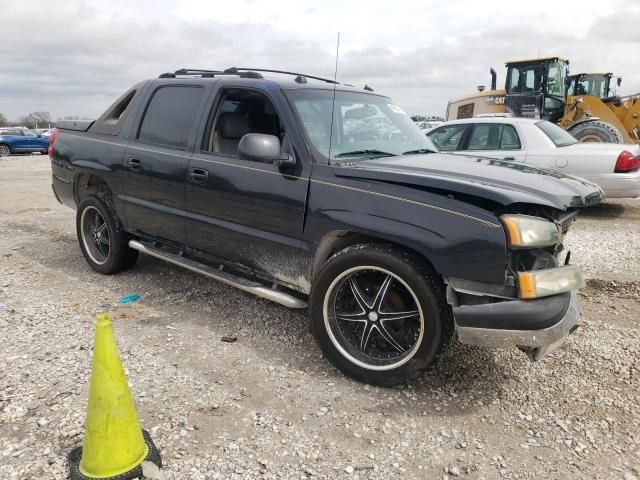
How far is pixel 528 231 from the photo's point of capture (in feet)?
8.71

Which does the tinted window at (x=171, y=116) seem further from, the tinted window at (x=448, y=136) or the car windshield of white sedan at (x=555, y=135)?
the car windshield of white sedan at (x=555, y=135)

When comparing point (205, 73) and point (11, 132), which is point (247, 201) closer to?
point (205, 73)

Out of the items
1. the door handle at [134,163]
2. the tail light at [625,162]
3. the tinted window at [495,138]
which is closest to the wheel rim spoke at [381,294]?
the door handle at [134,163]

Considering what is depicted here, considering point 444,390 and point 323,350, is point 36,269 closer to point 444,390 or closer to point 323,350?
point 323,350

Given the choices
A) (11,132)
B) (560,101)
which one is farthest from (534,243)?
(11,132)

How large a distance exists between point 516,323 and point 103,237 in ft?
13.6

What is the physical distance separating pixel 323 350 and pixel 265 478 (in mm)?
1055

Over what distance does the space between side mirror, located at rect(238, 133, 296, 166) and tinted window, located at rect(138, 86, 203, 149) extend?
3.41 ft

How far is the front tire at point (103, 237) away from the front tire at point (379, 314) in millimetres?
2587

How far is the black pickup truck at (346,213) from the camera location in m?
2.72

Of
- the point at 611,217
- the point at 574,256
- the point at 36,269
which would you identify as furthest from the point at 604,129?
the point at 36,269

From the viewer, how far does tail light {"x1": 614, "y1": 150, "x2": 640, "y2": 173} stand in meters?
7.84

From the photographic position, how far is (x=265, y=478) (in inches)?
93.6

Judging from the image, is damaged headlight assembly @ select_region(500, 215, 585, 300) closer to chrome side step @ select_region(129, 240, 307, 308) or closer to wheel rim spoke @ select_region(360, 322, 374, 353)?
wheel rim spoke @ select_region(360, 322, 374, 353)
